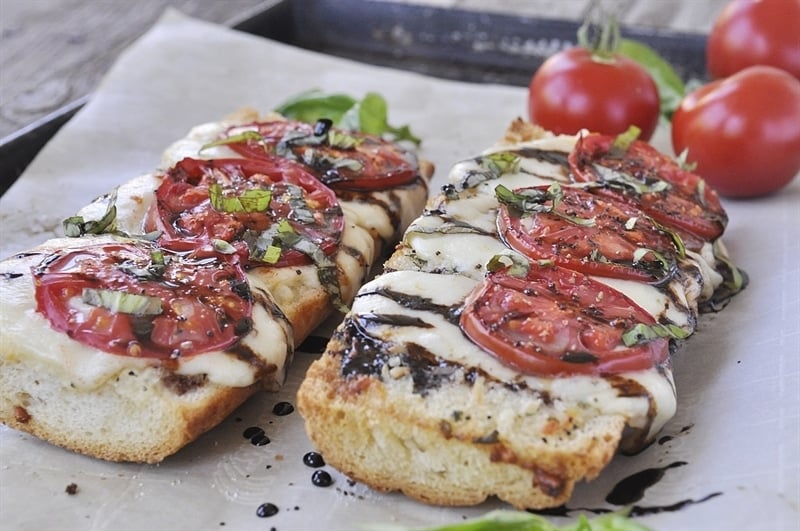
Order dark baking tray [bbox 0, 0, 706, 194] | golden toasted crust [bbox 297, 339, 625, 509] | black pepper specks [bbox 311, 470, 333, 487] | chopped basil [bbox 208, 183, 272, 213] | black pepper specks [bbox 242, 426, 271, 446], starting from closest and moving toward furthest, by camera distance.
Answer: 1. golden toasted crust [bbox 297, 339, 625, 509]
2. black pepper specks [bbox 311, 470, 333, 487]
3. black pepper specks [bbox 242, 426, 271, 446]
4. chopped basil [bbox 208, 183, 272, 213]
5. dark baking tray [bbox 0, 0, 706, 194]

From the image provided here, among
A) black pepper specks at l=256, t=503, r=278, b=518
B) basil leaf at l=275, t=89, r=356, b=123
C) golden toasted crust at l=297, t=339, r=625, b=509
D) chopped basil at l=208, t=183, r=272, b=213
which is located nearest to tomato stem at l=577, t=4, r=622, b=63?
basil leaf at l=275, t=89, r=356, b=123

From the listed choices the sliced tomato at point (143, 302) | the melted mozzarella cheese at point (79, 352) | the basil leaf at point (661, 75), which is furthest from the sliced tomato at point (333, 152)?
the basil leaf at point (661, 75)

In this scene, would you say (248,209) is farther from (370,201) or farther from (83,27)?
(83,27)

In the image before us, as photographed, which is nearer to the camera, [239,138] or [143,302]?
[143,302]

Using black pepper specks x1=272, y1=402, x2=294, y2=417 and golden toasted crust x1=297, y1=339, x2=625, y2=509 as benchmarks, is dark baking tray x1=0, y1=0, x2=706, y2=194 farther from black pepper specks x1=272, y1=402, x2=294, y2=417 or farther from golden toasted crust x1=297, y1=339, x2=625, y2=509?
golden toasted crust x1=297, y1=339, x2=625, y2=509

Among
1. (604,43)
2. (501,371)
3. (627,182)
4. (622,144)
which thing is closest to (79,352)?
A: (501,371)

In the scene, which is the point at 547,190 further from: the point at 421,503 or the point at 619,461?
the point at 421,503
